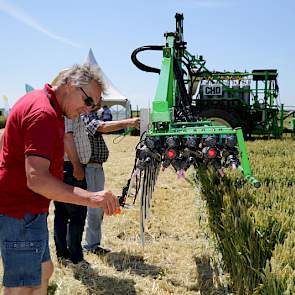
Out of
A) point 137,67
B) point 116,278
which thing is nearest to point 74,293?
point 116,278

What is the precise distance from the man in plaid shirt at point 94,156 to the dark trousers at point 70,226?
0.49 ft

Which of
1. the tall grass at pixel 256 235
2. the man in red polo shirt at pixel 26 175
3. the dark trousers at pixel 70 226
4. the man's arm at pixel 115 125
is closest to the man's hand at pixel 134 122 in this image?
the man's arm at pixel 115 125

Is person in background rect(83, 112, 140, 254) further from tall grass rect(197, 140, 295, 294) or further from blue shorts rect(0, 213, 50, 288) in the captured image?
blue shorts rect(0, 213, 50, 288)

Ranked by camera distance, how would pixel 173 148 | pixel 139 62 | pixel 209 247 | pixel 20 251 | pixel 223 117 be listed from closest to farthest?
pixel 20 251 → pixel 173 148 → pixel 209 247 → pixel 139 62 → pixel 223 117

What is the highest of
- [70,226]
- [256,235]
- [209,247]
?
[256,235]

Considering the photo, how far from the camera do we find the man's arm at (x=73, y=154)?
416 centimetres

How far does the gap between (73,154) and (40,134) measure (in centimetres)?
202

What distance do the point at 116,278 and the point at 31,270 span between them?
6.17 ft

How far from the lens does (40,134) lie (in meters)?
2.17

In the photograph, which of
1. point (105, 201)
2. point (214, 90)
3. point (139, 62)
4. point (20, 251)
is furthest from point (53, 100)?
point (214, 90)

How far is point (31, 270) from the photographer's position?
2426 mm

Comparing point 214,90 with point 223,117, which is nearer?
point 223,117

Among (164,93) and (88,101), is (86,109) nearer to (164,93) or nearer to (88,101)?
(88,101)

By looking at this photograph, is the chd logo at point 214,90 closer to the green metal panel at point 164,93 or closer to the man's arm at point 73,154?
the green metal panel at point 164,93
